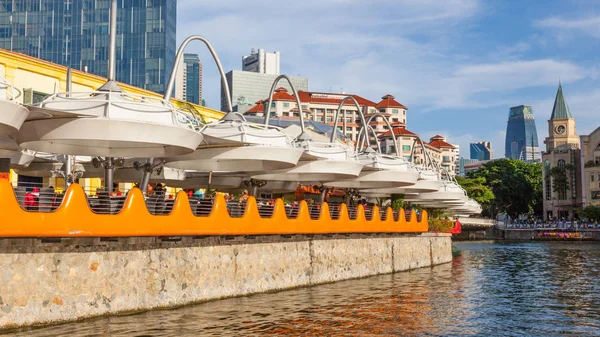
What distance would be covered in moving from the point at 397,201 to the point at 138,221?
3104 cm

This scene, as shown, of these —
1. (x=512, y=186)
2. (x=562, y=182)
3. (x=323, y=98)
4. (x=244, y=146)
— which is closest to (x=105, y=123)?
(x=244, y=146)

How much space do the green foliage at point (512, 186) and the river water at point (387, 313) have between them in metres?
106

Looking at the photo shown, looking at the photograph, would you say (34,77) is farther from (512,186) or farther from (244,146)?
(512,186)

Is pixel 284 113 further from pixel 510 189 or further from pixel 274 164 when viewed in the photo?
pixel 274 164

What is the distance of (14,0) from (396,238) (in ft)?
385

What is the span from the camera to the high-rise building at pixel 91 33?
454ft

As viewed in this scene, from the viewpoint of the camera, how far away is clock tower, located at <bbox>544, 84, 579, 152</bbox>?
15600 cm

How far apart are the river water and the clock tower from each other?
129924 mm

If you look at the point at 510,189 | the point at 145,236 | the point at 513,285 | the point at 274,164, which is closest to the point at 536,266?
the point at 513,285

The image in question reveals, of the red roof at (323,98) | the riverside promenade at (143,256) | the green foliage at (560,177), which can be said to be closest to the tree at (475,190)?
the green foliage at (560,177)

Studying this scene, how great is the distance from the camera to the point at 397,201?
161ft

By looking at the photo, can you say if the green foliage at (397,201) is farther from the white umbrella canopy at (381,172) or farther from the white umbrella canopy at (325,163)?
the white umbrella canopy at (325,163)

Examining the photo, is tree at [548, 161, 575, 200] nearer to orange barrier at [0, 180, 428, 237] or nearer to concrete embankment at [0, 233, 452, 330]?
concrete embankment at [0, 233, 452, 330]

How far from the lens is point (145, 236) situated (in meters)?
20.3
